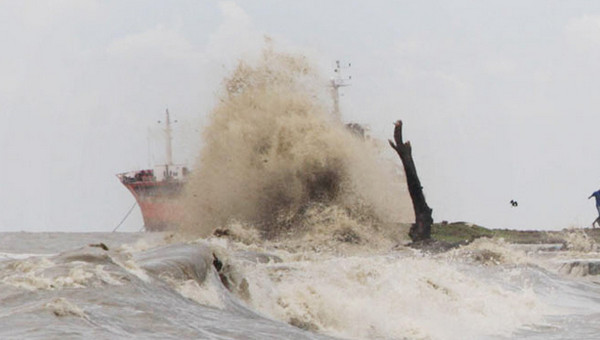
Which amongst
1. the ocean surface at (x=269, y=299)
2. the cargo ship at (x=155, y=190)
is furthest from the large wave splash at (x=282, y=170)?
the cargo ship at (x=155, y=190)

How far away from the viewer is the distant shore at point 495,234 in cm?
2733

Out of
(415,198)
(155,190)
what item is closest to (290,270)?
(415,198)

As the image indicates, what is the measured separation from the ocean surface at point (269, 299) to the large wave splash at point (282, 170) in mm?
10855

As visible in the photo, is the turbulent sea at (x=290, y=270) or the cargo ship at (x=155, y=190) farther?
the cargo ship at (x=155, y=190)

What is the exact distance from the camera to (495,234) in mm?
28672

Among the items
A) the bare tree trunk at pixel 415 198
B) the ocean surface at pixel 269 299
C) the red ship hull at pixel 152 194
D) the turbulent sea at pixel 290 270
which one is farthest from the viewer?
the red ship hull at pixel 152 194

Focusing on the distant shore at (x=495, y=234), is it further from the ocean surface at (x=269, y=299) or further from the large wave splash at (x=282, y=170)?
the ocean surface at (x=269, y=299)

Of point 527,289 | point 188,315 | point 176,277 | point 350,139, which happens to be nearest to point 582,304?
point 527,289

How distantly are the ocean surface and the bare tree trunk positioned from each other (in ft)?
25.5

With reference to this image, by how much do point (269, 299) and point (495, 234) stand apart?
782 inches

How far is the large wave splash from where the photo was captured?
2706cm

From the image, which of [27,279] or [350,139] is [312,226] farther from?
[27,279]

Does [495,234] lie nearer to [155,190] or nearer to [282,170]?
[282,170]

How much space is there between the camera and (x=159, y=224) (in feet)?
223
